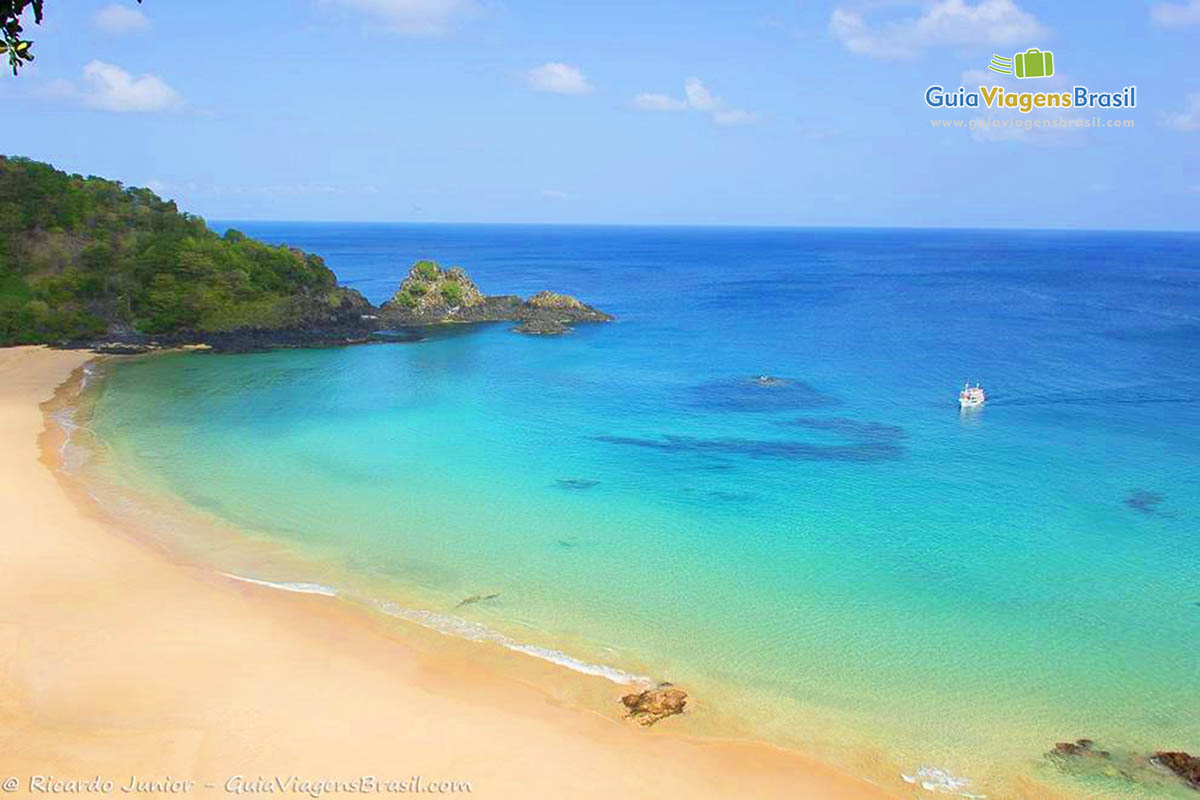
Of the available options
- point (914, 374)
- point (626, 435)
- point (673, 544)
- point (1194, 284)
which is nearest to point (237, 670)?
point (673, 544)

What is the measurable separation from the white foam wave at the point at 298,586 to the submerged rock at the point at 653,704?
9.41 meters

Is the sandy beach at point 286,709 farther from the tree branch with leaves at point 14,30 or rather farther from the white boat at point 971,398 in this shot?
the white boat at point 971,398

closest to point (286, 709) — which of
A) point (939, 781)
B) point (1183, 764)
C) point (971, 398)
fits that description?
point (939, 781)

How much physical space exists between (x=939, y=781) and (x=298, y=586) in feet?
54.4

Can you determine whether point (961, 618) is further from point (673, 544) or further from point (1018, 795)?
point (673, 544)

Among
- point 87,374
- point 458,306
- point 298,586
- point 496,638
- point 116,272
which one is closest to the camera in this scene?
point 496,638

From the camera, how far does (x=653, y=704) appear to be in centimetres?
1727

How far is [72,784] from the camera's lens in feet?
47.6

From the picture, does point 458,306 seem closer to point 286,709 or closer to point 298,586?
point 298,586

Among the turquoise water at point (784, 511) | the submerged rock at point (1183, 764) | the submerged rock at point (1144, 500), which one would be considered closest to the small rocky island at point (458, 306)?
the turquoise water at point (784, 511)

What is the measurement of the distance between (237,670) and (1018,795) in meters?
16.1

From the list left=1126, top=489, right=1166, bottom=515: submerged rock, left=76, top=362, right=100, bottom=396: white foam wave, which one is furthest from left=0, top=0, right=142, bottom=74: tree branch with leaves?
left=76, top=362, right=100, bottom=396: white foam wave

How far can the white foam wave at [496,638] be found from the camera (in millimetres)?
18703

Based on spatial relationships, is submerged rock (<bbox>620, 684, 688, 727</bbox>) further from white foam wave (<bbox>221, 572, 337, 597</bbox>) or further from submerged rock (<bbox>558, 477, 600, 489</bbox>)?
submerged rock (<bbox>558, 477, 600, 489</bbox>)
